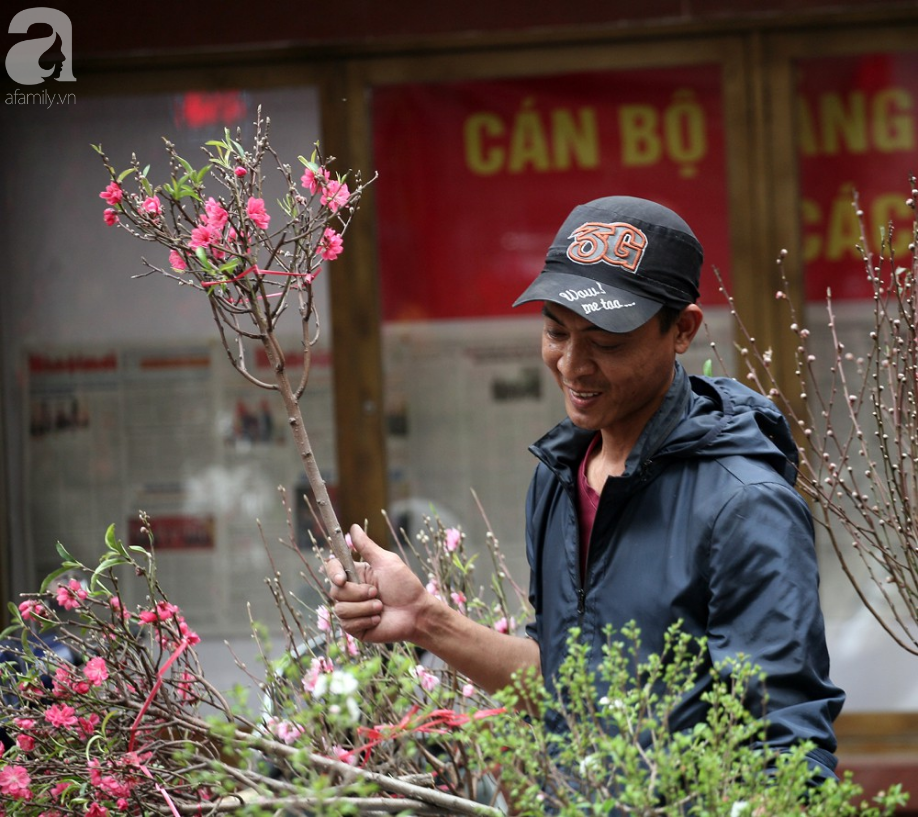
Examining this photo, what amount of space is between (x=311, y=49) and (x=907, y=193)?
7.79ft

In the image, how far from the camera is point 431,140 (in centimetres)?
486

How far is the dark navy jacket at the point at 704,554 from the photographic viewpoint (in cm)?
174

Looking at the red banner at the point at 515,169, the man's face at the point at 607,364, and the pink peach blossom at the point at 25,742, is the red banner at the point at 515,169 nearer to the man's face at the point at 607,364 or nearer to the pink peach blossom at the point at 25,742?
the man's face at the point at 607,364

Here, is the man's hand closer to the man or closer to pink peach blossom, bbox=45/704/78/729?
the man

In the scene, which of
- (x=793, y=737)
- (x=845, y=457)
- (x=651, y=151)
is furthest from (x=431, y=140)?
(x=793, y=737)

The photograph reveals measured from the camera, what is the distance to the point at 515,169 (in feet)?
16.0

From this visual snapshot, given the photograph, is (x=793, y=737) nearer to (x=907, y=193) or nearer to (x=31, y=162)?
(x=907, y=193)

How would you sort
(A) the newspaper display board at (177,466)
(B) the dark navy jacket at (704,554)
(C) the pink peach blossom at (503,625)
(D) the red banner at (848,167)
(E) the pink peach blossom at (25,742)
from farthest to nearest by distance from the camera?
(A) the newspaper display board at (177,466)
(D) the red banner at (848,167)
(C) the pink peach blossom at (503,625)
(E) the pink peach blossom at (25,742)
(B) the dark navy jacket at (704,554)

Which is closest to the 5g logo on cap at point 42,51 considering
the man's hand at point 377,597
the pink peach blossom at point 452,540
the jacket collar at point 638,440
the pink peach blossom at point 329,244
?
the pink peach blossom at point 452,540

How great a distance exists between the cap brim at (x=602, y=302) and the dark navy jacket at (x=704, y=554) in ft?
0.64

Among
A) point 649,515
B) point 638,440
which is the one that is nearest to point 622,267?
point 638,440

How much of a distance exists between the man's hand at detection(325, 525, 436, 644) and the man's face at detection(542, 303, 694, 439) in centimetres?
39

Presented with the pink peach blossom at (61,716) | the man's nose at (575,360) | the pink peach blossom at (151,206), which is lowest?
the pink peach blossom at (61,716)

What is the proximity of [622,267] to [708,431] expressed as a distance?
30cm
